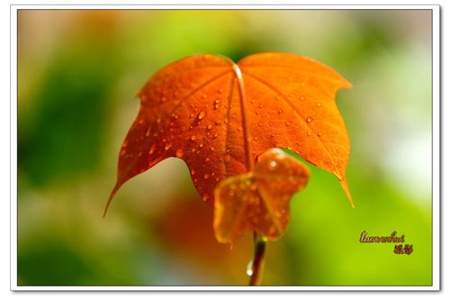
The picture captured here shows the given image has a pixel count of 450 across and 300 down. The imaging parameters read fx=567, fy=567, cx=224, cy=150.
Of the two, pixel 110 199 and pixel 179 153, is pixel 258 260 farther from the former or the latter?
pixel 110 199

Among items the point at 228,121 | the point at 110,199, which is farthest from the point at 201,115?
the point at 110,199

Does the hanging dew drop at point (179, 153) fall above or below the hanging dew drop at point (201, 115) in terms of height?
below

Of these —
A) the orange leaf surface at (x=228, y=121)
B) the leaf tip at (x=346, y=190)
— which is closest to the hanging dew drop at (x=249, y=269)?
the orange leaf surface at (x=228, y=121)

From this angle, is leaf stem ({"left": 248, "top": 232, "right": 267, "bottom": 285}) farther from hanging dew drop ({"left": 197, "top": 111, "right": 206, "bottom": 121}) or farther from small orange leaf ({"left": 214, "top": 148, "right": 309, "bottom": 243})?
hanging dew drop ({"left": 197, "top": 111, "right": 206, "bottom": 121})

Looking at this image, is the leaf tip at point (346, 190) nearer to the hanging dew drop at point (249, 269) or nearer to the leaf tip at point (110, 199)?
the hanging dew drop at point (249, 269)
